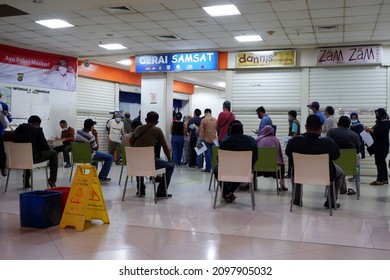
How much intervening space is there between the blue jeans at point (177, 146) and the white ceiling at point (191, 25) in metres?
2.29

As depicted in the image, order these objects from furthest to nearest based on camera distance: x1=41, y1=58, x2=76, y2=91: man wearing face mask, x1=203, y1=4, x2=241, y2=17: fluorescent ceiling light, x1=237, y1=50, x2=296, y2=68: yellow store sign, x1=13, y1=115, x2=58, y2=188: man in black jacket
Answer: x1=41, y1=58, x2=76, y2=91: man wearing face mask, x1=237, y1=50, x2=296, y2=68: yellow store sign, x1=203, y1=4, x2=241, y2=17: fluorescent ceiling light, x1=13, y1=115, x2=58, y2=188: man in black jacket

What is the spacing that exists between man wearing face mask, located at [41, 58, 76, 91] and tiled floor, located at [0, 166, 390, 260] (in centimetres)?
550

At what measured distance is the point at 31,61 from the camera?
10.9m

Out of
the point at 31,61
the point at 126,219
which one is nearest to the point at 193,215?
the point at 126,219

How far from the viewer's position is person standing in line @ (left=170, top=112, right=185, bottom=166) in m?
11.0

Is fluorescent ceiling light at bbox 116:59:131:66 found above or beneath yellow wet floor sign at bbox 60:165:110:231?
above

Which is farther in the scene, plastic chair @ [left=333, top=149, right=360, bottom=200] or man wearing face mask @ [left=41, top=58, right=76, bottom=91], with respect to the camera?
man wearing face mask @ [left=41, top=58, right=76, bottom=91]

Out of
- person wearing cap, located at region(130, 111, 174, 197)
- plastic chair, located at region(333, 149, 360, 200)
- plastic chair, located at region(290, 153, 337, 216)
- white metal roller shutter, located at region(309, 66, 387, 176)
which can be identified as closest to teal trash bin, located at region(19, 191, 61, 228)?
person wearing cap, located at region(130, 111, 174, 197)

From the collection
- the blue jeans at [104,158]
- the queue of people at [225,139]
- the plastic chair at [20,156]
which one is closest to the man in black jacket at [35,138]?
the queue of people at [225,139]

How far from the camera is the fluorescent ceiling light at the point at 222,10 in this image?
23.8 feet

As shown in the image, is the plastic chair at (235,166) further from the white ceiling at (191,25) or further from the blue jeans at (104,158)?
the blue jeans at (104,158)

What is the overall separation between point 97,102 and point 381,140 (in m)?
8.78

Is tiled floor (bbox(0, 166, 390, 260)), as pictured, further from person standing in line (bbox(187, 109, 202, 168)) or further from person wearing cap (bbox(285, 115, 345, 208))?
person standing in line (bbox(187, 109, 202, 168))

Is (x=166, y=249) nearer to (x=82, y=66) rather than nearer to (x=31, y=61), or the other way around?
(x=31, y=61)
